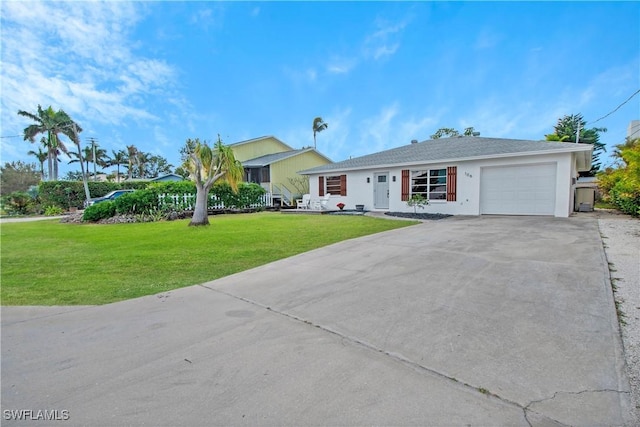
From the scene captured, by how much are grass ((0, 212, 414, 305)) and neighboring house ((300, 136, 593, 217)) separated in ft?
16.9

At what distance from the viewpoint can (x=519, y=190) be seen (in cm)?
1257

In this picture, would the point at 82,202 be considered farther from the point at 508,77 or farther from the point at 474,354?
the point at 508,77

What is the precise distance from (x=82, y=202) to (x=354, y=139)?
1101 inches

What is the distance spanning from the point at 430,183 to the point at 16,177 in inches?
2078

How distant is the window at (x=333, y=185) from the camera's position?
18297 millimetres

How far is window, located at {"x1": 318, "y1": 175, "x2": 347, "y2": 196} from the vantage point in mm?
18297

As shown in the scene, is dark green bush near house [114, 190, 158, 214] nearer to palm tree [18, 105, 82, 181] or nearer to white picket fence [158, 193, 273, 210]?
white picket fence [158, 193, 273, 210]

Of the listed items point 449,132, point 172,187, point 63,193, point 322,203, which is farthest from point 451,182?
point 449,132

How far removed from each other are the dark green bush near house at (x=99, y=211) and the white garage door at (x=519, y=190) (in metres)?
16.4

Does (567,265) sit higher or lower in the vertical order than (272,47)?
lower

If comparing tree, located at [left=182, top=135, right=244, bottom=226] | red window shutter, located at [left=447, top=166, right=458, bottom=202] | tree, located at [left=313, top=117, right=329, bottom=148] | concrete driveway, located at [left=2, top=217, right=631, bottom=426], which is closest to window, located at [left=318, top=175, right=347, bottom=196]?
red window shutter, located at [left=447, top=166, right=458, bottom=202]

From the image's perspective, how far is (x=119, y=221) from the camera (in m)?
13.7

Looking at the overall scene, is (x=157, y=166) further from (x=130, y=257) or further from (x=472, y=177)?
(x=130, y=257)

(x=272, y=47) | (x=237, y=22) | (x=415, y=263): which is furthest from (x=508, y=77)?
(x=415, y=263)
